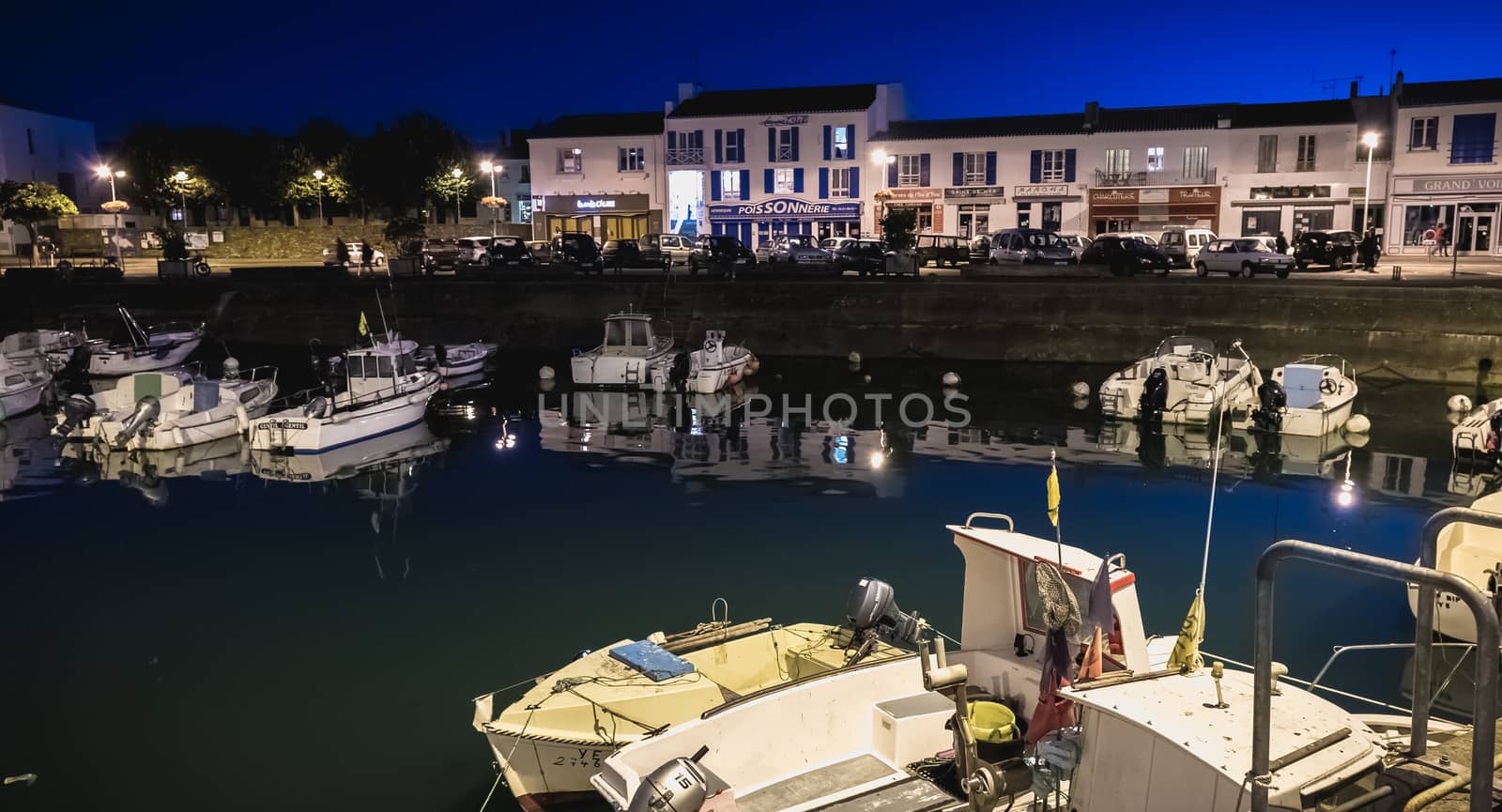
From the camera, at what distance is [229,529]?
17312 mm

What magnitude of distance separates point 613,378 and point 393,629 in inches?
680

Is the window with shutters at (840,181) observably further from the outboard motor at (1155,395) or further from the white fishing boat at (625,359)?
the outboard motor at (1155,395)

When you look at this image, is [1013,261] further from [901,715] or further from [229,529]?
[901,715]

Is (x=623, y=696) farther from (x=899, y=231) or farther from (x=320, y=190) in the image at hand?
(x=320, y=190)

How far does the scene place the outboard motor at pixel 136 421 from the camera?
22.9m

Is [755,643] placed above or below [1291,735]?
below

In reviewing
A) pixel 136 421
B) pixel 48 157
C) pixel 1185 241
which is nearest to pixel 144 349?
pixel 136 421

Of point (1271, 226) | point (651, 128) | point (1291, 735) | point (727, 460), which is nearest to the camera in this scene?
point (1291, 735)

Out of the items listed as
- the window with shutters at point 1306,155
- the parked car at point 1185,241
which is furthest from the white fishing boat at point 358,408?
the window with shutters at point 1306,155

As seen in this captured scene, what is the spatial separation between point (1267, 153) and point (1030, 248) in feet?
48.9

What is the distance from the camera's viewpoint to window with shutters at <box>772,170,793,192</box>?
170 ft

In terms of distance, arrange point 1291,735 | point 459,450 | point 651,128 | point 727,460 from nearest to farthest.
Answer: point 1291,735
point 727,460
point 459,450
point 651,128

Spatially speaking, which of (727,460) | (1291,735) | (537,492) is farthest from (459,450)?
(1291,735)

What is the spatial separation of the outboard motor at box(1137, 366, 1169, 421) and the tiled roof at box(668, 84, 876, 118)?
95.6 feet
